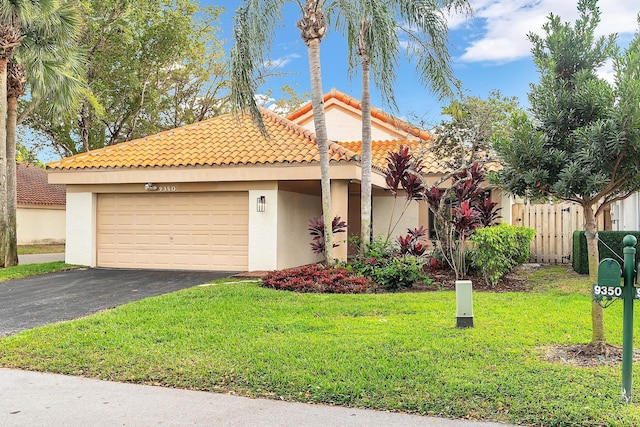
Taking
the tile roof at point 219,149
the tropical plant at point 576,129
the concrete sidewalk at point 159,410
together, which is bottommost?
the concrete sidewalk at point 159,410

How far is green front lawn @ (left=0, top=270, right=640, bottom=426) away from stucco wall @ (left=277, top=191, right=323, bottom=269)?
5.34 metres

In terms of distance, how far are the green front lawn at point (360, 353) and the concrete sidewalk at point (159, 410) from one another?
0.19 meters

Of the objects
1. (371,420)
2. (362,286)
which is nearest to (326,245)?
(362,286)

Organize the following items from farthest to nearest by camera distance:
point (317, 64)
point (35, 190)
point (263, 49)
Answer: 1. point (35, 190)
2. point (317, 64)
3. point (263, 49)

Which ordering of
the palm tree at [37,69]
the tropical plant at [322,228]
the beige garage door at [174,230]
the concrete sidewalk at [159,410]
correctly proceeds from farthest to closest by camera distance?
the palm tree at [37,69] → the beige garage door at [174,230] → the tropical plant at [322,228] → the concrete sidewalk at [159,410]

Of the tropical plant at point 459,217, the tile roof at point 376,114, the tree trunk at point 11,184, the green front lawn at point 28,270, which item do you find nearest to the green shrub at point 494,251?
the tropical plant at point 459,217

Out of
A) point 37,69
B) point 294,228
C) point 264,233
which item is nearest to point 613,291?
point 264,233

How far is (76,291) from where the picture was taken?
36.2ft

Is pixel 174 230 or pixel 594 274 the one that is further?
pixel 174 230

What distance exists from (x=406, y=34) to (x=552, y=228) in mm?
8725

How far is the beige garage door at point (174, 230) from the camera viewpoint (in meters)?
14.4

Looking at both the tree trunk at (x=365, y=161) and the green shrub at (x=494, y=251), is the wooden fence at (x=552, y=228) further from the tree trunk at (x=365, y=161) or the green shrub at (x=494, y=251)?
the tree trunk at (x=365, y=161)

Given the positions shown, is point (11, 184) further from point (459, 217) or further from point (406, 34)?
point (459, 217)

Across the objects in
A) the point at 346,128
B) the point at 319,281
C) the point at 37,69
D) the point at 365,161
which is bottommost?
the point at 319,281
